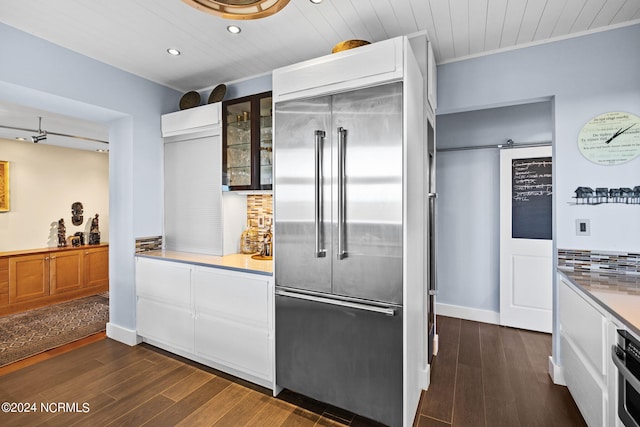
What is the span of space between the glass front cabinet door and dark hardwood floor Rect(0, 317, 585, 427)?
66.0 inches

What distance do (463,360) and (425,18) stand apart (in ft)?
9.07

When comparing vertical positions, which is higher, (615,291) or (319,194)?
(319,194)

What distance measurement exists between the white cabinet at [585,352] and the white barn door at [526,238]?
1.23 m

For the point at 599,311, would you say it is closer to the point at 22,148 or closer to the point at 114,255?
the point at 114,255

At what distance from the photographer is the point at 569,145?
7.82 ft

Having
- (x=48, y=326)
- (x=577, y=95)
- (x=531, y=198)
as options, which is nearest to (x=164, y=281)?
(x=48, y=326)

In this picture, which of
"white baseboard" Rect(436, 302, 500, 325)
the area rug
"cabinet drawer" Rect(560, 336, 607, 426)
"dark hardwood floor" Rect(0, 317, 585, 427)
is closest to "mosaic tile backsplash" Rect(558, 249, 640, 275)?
"cabinet drawer" Rect(560, 336, 607, 426)

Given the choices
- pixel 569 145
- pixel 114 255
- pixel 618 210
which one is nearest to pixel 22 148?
pixel 114 255

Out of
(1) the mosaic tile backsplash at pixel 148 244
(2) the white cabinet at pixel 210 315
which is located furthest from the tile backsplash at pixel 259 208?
(1) the mosaic tile backsplash at pixel 148 244

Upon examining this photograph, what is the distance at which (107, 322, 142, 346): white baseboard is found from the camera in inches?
126

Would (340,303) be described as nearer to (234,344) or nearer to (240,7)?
(234,344)

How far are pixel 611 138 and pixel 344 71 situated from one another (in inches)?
→ 76.7

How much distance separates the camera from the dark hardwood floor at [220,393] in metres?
2.09

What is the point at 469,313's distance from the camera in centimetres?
380
